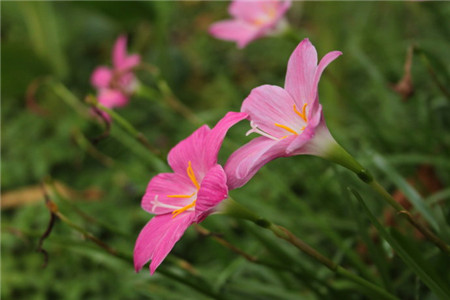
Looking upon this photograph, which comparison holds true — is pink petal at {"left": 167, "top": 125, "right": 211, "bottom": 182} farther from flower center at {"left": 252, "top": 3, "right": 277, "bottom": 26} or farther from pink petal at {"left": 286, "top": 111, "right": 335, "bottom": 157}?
flower center at {"left": 252, "top": 3, "right": 277, "bottom": 26}

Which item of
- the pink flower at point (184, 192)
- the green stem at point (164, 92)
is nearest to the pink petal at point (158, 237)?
the pink flower at point (184, 192)

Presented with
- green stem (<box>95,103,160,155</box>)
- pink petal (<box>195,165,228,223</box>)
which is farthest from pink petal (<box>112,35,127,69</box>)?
pink petal (<box>195,165,228,223</box>)

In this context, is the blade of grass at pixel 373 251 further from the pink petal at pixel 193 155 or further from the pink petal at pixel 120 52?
the pink petal at pixel 120 52

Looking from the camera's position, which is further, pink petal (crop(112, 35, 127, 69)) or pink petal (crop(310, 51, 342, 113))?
pink petal (crop(112, 35, 127, 69))

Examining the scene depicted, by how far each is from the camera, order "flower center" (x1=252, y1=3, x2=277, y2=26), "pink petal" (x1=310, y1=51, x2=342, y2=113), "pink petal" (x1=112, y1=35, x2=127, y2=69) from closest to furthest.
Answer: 1. "pink petal" (x1=310, y1=51, x2=342, y2=113)
2. "flower center" (x1=252, y1=3, x2=277, y2=26)
3. "pink petal" (x1=112, y1=35, x2=127, y2=69)

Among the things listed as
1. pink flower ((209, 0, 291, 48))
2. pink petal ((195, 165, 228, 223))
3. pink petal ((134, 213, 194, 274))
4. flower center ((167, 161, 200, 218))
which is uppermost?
pink flower ((209, 0, 291, 48))

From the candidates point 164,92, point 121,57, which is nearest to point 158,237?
point 164,92

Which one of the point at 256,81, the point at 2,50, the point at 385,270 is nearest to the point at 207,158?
the point at 385,270
